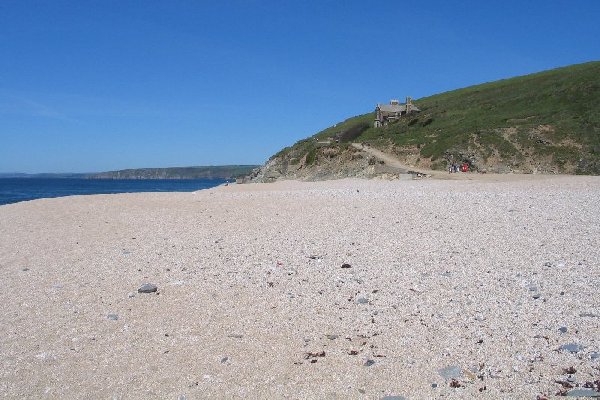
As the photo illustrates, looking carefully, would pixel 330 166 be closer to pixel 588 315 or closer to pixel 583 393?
pixel 588 315

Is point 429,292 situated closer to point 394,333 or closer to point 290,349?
point 394,333

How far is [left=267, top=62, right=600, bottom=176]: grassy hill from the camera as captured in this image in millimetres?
41737

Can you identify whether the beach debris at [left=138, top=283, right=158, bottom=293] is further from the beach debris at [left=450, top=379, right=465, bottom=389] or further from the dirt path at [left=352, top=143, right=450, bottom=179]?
the dirt path at [left=352, top=143, right=450, bottom=179]

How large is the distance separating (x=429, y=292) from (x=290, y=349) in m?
2.89

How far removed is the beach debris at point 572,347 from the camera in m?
5.69

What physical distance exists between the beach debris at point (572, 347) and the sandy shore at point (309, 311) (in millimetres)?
24

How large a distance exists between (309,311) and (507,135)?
1724 inches

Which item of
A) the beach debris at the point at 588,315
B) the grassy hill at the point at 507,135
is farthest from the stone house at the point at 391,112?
the beach debris at the point at 588,315

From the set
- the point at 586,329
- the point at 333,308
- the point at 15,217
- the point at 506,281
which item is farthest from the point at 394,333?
the point at 15,217

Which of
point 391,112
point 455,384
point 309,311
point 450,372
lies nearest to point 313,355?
point 309,311

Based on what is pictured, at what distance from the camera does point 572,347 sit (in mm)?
5762

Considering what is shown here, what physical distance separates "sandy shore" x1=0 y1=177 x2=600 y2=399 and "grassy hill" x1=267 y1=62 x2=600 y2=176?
29255 mm

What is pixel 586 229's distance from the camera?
13.0 m

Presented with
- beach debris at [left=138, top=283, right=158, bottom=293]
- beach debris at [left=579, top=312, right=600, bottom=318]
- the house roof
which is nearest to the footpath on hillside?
the house roof
